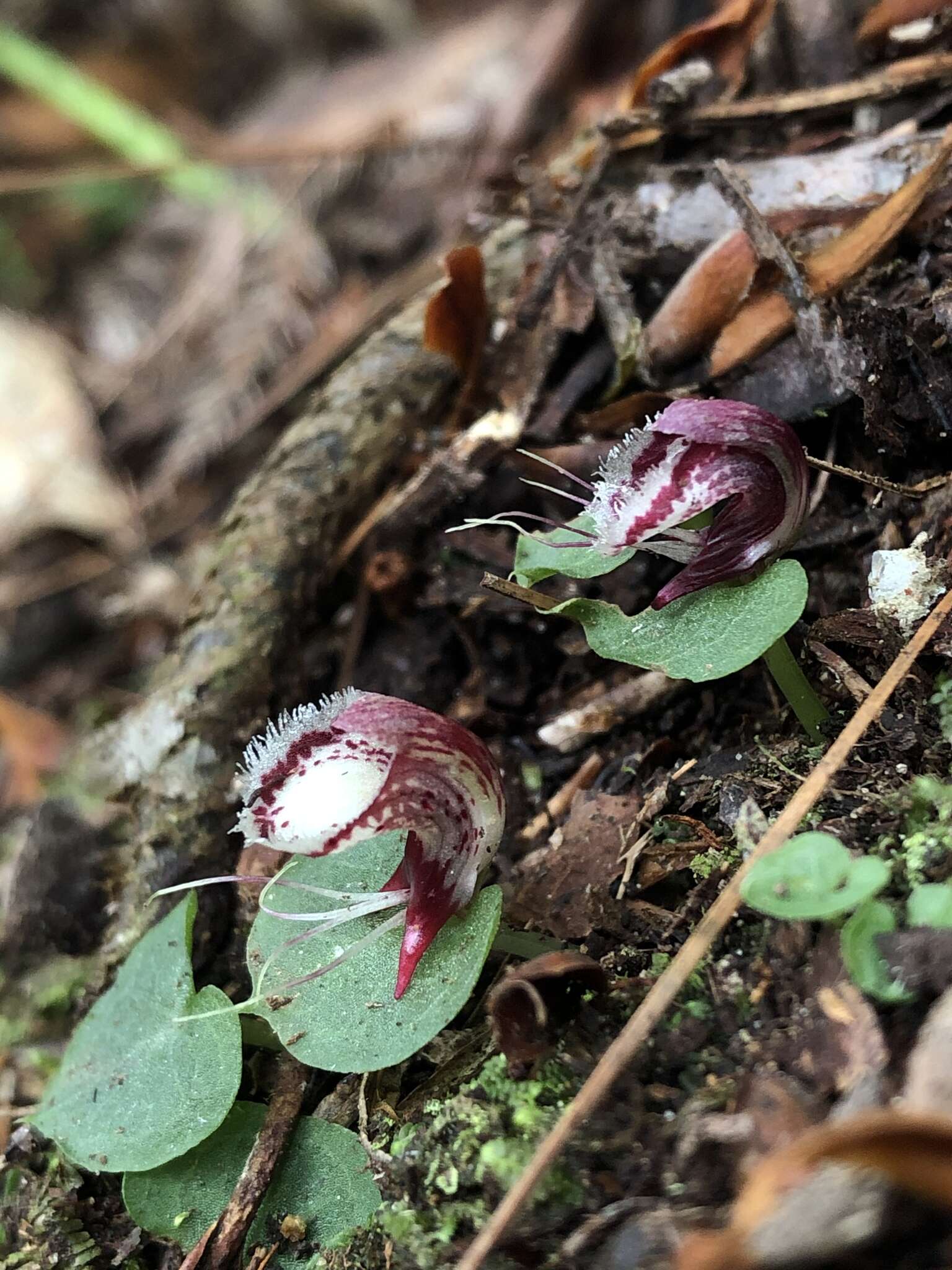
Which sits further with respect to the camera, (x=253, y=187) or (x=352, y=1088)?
(x=253, y=187)

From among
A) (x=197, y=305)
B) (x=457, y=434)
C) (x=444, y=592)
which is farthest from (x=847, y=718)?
(x=197, y=305)

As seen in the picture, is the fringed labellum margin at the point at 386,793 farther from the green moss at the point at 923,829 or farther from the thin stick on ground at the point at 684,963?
the green moss at the point at 923,829

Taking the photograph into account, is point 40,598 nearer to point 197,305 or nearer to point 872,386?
point 197,305

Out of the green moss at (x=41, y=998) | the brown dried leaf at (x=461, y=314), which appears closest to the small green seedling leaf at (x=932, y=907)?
the brown dried leaf at (x=461, y=314)

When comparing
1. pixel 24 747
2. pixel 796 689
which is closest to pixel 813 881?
pixel 796 689

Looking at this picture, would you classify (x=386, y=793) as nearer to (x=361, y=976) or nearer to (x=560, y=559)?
(x=361, y=976)

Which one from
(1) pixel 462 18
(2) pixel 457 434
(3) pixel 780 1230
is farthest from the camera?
(1) pixel 462 18

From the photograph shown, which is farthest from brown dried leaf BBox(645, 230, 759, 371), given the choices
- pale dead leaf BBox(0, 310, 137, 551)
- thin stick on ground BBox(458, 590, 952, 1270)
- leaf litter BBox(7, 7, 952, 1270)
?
pale dead leaf BBox(0, 310, 137, 551)
